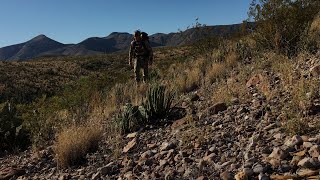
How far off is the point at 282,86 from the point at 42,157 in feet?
13.6

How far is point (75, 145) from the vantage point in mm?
5918

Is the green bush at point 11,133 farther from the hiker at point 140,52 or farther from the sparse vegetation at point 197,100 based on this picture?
the hiker at point 140,52

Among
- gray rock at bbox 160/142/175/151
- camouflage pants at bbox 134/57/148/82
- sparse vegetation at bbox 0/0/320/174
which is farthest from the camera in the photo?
camouflage pants at bbox 134/57/148/82

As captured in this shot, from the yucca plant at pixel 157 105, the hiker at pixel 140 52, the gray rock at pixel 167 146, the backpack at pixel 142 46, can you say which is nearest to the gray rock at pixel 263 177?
the gray rock at pixel 167 146

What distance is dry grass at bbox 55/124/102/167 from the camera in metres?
5.78

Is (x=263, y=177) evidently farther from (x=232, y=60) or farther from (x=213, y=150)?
(x=232, y=60)

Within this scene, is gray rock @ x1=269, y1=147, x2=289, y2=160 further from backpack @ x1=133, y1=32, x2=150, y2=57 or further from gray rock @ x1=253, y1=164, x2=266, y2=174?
backpack @ x1=133, y1=32, x2=150, y2=57

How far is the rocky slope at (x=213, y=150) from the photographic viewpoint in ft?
12.7

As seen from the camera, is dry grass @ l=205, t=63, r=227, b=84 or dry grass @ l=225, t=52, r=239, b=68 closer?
dry grass @ l=205, t=63, r=227, b=84

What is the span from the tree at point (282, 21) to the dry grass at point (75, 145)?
4.90 metres

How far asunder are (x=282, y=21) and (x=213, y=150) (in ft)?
19.6

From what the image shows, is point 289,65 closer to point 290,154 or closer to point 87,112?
point 290,154

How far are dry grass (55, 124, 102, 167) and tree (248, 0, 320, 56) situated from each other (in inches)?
193

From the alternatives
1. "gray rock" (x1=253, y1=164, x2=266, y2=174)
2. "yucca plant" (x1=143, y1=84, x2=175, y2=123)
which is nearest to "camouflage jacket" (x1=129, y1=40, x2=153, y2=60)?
"yucca plant" (x1=143, y1=84, x2=175, y2=123)
